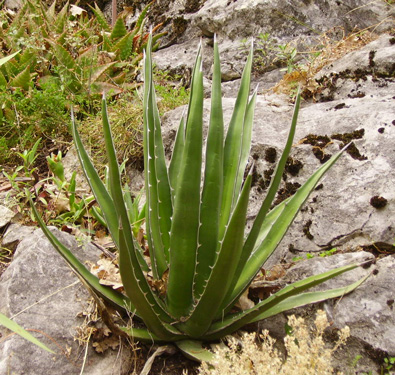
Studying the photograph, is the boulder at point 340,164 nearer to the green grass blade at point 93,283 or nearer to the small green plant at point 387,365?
the small green plant at point 387,365

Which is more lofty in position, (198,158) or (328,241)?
(198,158)

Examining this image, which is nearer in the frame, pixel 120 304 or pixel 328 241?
pixel 120 304

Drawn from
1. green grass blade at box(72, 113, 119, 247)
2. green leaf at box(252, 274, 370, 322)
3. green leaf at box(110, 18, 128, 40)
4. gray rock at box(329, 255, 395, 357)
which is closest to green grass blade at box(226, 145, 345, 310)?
green leaf at box(252, 274, 370, 322)

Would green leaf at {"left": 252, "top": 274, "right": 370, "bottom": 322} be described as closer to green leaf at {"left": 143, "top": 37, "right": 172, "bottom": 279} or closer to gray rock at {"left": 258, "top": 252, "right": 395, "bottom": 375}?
gray rock at {"left": 258, "top": 252, "right": 395, "bottom": 375}

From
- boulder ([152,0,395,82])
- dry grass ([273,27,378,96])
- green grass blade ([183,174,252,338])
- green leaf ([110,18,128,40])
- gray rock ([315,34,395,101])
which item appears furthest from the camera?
green leaf ([110,18,128,40])

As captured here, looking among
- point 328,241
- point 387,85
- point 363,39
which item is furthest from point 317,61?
point 328,241

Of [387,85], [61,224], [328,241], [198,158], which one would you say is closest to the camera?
[198,158]

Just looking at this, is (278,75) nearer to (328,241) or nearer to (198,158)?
(328,241)
